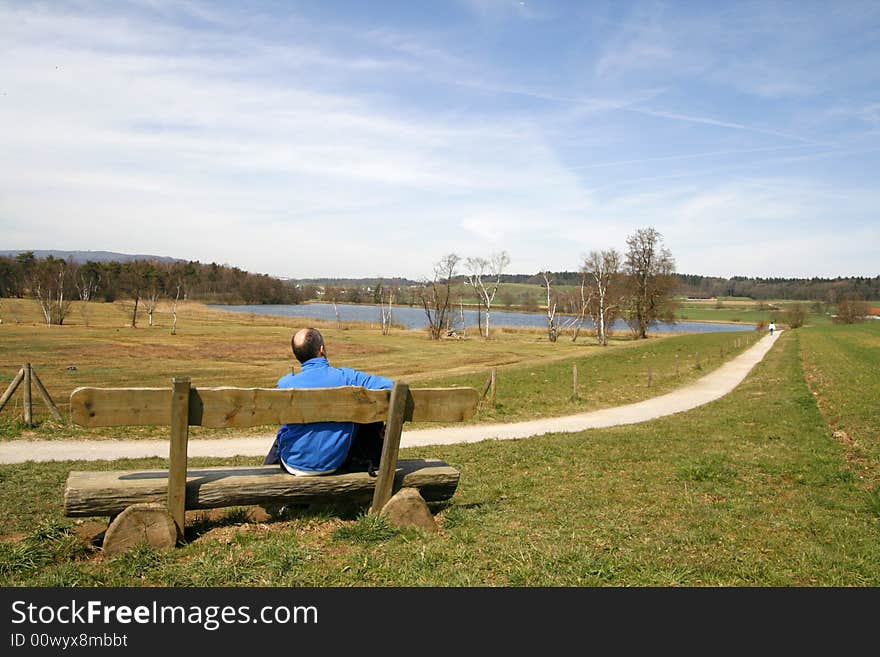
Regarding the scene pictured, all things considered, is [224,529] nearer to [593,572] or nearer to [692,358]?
[593,572]

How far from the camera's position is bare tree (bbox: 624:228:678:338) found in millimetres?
72312

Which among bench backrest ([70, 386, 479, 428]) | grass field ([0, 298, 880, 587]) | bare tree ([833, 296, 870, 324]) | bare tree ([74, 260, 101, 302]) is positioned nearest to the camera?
grass field ([0, 298, 880, 587])

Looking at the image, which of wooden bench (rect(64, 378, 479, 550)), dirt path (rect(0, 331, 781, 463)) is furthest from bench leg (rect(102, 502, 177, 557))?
dirt path (rect(0, 331, 781, 463))

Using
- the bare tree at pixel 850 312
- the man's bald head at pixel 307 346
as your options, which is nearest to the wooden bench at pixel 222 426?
the man's bald head at pixel 307 346

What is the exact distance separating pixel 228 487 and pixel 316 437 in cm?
70

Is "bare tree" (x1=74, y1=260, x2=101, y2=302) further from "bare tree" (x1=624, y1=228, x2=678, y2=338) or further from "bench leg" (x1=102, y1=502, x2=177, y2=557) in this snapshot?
"bench leg" (x1=102, y1=502, x2=177, y2=557)

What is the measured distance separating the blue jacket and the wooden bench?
130mm

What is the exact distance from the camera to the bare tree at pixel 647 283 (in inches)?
2847

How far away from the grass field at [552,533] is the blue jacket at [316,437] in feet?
1.45

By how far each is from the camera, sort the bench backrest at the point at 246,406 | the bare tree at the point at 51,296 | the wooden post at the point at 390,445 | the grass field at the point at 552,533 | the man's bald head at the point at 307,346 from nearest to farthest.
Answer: the grass field at the point at 552,533
the bench backrest at the point at 246,406
the wooden post at the point at 390,445
the man's bald head at the point at 307,346
the bare tree at the point at 51,296

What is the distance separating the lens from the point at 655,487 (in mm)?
6879

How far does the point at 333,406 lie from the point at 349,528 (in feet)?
2.85

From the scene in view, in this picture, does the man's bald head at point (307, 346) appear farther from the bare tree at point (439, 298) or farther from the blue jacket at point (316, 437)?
the bare tree at point (439, 298)

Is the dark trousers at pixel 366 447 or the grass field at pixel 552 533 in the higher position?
the dark trousers at pixel 366 447
